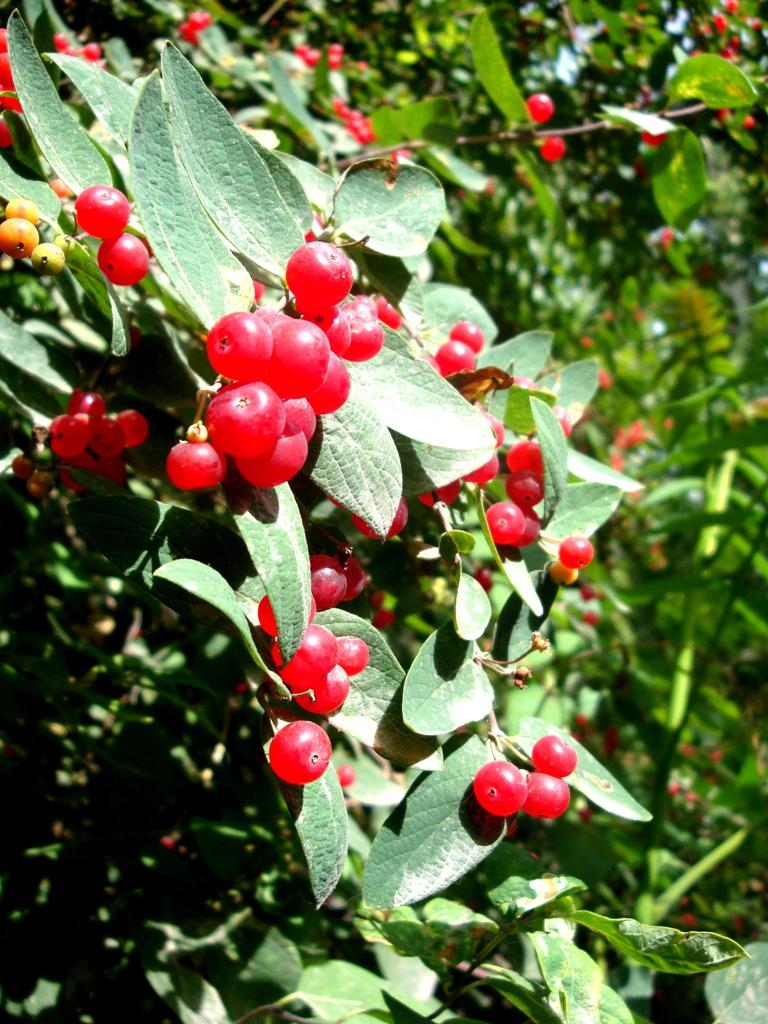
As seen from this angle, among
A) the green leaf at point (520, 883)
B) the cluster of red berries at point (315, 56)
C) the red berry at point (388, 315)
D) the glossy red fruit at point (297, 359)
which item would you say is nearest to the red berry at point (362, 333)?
the glossy red fruit at point (297, 359)

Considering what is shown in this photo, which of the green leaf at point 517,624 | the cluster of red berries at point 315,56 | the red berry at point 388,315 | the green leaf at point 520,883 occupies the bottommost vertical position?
the green leaf at point 520,883

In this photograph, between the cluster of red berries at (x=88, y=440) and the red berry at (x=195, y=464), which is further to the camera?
the cluster of red berries at (x=88, y=440)

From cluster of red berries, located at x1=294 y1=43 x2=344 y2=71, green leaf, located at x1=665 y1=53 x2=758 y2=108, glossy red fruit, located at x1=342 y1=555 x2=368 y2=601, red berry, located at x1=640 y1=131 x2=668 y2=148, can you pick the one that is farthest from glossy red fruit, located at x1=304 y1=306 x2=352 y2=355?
cluster of red berries, located at x1=294 y1=43 x2=344 y2=71

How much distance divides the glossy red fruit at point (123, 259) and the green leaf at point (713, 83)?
1.06 m

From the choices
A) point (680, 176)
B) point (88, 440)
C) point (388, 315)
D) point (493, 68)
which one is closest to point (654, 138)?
point (680, 176)

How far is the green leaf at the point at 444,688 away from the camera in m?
0.73

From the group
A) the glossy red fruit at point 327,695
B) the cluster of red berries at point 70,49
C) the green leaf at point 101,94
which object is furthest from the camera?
the cluster of red berries at point 70,49

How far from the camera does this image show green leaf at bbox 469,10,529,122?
Answer: 4.46 ft

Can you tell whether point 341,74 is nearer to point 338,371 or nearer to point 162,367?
point 162,367

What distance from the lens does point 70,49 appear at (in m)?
1.47

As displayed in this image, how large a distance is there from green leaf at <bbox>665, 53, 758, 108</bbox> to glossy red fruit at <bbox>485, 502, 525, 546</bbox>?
2.93 ft

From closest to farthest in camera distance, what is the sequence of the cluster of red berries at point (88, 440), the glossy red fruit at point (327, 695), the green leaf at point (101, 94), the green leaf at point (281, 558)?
the green leaf at point (281, 558) → the glossy red fruit at point (327, 695) → the green leaf at point (101, 94) → the cluster of red berries at point (88, 440)

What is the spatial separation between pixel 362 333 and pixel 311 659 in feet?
1.04

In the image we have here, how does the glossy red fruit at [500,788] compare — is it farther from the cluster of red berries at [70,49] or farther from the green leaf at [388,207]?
the cluster of red berries at [70,49]
